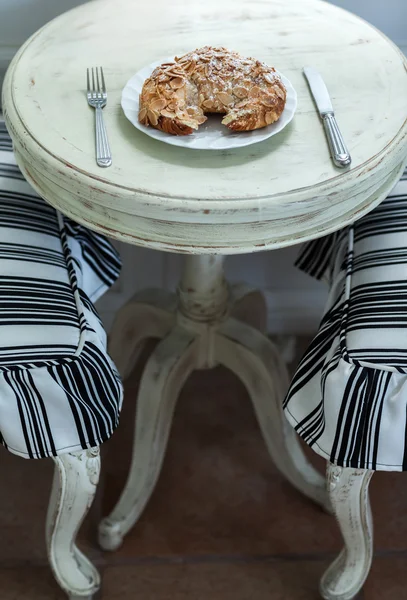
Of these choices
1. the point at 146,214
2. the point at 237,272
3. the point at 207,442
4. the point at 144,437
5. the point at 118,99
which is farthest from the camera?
the point at 237,272

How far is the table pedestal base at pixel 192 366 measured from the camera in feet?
3.66

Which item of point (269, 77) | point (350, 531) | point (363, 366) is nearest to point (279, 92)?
point (269, 77)

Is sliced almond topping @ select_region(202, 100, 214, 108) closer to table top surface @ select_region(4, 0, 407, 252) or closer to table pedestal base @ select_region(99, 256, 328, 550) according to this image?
table top surface @ select_region(4, 0, 407, 252)

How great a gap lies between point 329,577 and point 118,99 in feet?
2.46

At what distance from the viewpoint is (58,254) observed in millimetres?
962

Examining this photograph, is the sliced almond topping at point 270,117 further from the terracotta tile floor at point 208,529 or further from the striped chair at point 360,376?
the terracotta tile floor at point 208,529

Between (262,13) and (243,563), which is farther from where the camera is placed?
(243,563)

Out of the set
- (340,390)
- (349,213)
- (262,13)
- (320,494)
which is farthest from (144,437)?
(262,13)

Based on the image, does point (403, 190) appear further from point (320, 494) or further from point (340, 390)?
point (320, 494)

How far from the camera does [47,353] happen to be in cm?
83

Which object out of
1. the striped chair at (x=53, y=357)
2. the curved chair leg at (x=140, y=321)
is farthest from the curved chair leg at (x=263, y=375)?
the striped chair at (x=53, y=357)

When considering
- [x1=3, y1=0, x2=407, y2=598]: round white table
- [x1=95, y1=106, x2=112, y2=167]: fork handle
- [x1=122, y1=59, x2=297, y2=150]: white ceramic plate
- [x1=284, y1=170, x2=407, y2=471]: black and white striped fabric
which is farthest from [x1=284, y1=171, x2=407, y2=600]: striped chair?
[x1=95, y1=106, x2=112, y2=167]: fork handle

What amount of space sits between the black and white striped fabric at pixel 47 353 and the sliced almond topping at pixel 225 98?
0.30 meters

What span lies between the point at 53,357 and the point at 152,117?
0.29 metres
